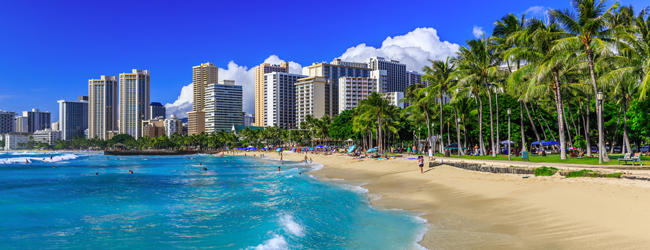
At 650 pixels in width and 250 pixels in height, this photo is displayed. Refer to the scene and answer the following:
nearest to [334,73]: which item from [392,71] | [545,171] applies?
[392,71]

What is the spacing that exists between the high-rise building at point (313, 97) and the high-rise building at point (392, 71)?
3069 centimetres

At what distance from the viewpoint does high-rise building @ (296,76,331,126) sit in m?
162

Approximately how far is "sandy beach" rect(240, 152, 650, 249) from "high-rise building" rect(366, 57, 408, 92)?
167 m

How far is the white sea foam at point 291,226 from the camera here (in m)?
12.6

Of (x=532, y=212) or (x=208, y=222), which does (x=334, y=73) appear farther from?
(x=532, y=212)

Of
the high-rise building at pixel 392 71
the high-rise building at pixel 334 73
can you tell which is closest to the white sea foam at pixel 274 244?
the high-rise building at pixel 334 73

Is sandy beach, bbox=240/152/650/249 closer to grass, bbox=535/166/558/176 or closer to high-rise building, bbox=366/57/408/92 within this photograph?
grass, bbox=535/166/558/176

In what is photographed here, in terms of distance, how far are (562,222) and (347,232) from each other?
5.95m

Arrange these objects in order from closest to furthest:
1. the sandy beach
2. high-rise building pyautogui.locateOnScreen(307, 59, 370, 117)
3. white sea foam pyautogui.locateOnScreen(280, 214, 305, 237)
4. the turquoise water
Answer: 1. the sandy beach
2. the turquoise water
3. white sea foam pyautogui.locateOnScreen(280, 214, 305, 237)
4. high-rise building pyautogui.locateOnScreen(307, 59, 370, 117)

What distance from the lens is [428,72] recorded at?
44.6 metres

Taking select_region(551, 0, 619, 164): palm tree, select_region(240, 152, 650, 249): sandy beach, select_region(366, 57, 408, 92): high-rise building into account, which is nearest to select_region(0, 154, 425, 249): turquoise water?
select_region(240, 152, 650, 249): sandy beach

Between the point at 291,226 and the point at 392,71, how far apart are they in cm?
18106

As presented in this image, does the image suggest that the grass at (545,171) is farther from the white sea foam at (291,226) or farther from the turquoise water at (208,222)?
the white sea foam at (291,226)

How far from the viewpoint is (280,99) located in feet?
587
